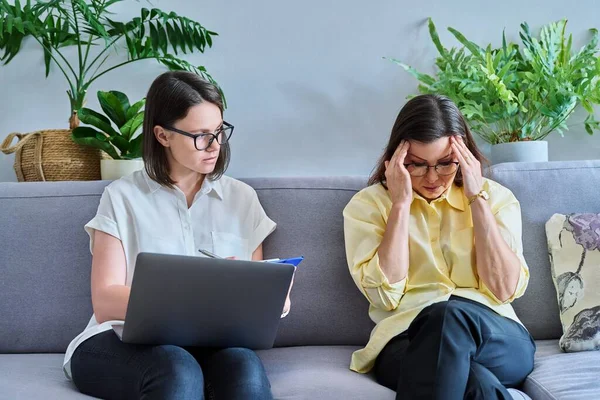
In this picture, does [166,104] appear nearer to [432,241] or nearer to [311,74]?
[432,241]

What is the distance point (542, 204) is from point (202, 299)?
1.05 meters

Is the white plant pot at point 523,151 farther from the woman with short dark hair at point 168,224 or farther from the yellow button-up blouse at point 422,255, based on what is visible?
the woman with short dark hair at point 168,224

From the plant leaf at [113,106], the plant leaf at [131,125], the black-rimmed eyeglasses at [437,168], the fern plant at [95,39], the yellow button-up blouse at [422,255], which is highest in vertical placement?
the fern plant at [95,39]

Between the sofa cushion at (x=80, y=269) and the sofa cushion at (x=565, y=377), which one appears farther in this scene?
the sofa cushion at (x=80, y=269)

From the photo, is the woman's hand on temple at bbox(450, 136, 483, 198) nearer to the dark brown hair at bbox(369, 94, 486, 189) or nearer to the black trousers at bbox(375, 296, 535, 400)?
the dark brown hair at bbox(369, 94, 486, 189)

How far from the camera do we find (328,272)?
1.93 meters

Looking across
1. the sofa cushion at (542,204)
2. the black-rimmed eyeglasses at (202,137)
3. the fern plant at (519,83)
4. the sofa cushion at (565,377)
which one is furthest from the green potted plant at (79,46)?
the sofa cushion at (565,377)

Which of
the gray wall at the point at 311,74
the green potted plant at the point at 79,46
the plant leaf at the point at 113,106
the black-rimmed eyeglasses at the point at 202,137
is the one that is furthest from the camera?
the gray wall at the point at 311,74

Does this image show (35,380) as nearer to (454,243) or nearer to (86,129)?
(86,129)

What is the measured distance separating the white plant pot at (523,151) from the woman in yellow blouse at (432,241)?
16.0 inches

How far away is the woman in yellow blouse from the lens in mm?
1640

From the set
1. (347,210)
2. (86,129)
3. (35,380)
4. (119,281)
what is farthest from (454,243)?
(86,129)

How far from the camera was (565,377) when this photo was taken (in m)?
1.53

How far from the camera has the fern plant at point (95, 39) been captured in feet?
7.54
